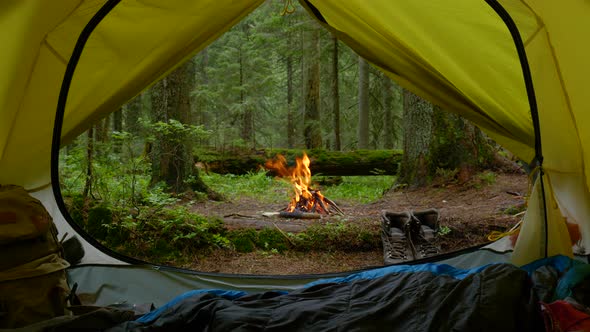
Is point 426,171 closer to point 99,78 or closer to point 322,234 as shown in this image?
point 322,234

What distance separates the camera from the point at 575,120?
→ 2.50m

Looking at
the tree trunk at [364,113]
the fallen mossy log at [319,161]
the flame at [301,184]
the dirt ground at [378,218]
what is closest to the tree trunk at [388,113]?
the tree trunk at [364,113]

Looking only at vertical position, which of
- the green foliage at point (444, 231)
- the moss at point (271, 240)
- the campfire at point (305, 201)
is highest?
the campfire at point (305, 201)

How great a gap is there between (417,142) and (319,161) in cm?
144

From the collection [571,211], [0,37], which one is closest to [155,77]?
[0,37]

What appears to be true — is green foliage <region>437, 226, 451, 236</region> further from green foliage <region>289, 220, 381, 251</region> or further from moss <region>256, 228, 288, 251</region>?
moss <region>256, 228, 288, 251</region>

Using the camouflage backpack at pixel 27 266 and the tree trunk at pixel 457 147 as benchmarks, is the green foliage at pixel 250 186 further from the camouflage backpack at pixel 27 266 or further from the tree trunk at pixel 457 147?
the camouflage backpack at pixel 27 266

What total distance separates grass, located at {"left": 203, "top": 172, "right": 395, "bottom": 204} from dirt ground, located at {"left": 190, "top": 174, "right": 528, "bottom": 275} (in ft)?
1.36

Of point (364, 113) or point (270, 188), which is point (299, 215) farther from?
point (364, 113)

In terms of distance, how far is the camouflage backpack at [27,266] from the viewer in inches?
81.0

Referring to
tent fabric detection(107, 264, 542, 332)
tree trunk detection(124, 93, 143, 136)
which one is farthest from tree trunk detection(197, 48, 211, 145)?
tent fabric detection(107, 264, 542, 332)

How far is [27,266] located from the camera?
7.04 ft

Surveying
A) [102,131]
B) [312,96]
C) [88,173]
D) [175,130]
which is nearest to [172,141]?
[175,130]

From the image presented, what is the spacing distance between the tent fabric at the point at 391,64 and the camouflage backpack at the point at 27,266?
66cm
